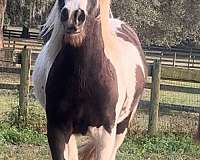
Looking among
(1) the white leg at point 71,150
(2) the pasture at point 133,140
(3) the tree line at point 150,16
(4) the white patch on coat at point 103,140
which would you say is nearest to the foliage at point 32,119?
(2) the pasture at point 133,140

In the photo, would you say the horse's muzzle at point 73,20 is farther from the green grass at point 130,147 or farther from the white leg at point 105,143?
the green grass at point 130,147

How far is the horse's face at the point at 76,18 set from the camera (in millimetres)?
3125

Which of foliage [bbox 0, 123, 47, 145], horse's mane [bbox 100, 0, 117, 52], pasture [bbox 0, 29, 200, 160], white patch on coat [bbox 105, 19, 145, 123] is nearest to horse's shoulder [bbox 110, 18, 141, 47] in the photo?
white patch on coat [bbox 105, 19, 145, 123]

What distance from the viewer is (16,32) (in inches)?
1217

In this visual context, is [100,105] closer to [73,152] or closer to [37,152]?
[73,152]

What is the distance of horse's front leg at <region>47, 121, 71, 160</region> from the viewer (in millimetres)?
3676

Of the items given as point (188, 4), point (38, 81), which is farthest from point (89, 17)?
point (188, 4)

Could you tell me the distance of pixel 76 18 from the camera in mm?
3121

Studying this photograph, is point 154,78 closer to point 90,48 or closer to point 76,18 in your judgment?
point 90,48

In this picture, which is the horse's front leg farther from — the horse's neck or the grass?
the grass

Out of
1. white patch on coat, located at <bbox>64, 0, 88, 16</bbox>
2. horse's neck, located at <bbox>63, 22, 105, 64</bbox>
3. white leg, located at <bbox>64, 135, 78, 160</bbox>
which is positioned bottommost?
white leg, located at <bbox>64, 135, 78, 160</bbox>

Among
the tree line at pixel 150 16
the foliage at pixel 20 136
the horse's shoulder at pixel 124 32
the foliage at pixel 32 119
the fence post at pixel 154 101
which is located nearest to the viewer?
the horse's shoulder at pixel 124 32

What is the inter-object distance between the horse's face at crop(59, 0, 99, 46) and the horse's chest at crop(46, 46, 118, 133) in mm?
251

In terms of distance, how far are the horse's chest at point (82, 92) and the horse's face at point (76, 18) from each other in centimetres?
25
